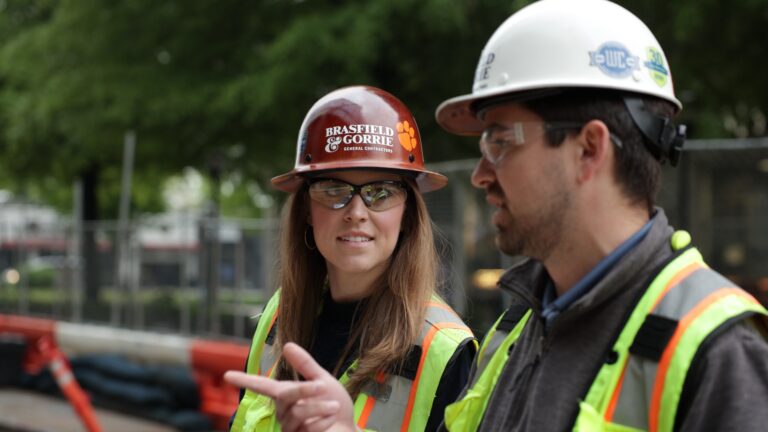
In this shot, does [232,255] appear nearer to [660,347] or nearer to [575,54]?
[575,54]

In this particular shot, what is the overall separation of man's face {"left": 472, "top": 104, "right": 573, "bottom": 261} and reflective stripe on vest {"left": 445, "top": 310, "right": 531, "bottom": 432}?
0.28 m

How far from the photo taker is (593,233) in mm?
1799

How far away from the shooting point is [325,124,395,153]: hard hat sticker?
2975 millimetres

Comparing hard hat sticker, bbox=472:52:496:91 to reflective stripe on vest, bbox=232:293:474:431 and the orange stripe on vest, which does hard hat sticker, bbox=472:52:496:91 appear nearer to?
the orange stripe on vest

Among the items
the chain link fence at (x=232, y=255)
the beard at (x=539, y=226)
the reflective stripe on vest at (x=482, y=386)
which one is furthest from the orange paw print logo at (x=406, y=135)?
the beard at (x=539, y=226)

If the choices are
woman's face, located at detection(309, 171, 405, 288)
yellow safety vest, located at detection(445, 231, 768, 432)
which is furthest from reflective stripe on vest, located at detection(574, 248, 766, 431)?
woman's face, located at detection(309, 171, 405, 288)

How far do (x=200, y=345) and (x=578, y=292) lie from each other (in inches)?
324

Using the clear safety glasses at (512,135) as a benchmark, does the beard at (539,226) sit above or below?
below

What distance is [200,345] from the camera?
31.7 feet

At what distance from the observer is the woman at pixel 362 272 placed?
2.71 meters

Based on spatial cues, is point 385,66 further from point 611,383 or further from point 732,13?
point 611,383

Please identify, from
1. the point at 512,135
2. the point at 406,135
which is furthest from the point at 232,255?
the point at 512,135

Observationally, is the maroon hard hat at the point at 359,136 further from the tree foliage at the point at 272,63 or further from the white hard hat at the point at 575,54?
the tree foliage at the point at 272,63

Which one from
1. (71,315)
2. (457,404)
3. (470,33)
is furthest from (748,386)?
(71,315)
